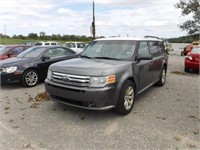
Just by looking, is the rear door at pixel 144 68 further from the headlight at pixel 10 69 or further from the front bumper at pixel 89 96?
the headlight at pixel 10 69

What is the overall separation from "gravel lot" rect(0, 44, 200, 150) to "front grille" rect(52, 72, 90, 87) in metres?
0.77

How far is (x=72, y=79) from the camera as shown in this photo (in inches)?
155

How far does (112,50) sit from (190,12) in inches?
855

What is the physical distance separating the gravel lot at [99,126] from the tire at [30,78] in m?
1.14

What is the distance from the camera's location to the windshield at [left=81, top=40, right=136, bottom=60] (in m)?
4.74

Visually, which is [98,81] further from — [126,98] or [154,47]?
[154,47]

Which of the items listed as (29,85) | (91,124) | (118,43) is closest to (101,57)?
(118,43)

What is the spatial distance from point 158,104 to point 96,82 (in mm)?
2088

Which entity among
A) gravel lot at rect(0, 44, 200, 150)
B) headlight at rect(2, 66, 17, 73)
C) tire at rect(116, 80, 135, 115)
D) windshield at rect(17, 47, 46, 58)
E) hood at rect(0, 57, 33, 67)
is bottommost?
gravel lot at rect(0, 44, 200, 150)

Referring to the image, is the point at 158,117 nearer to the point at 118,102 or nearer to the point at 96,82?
the point at 118,102

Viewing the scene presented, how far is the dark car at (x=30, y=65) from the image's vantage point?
21.2 feet

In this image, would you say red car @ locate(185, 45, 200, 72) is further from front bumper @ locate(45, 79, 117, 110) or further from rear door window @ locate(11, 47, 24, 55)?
rear door window @ locate(11, 47, 24, 55)

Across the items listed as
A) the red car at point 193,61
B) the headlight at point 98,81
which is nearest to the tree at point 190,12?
the red car at point 193,61

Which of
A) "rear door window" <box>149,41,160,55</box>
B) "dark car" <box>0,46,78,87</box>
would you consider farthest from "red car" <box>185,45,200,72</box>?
"dark car" <box>0,46,78,87</box>
